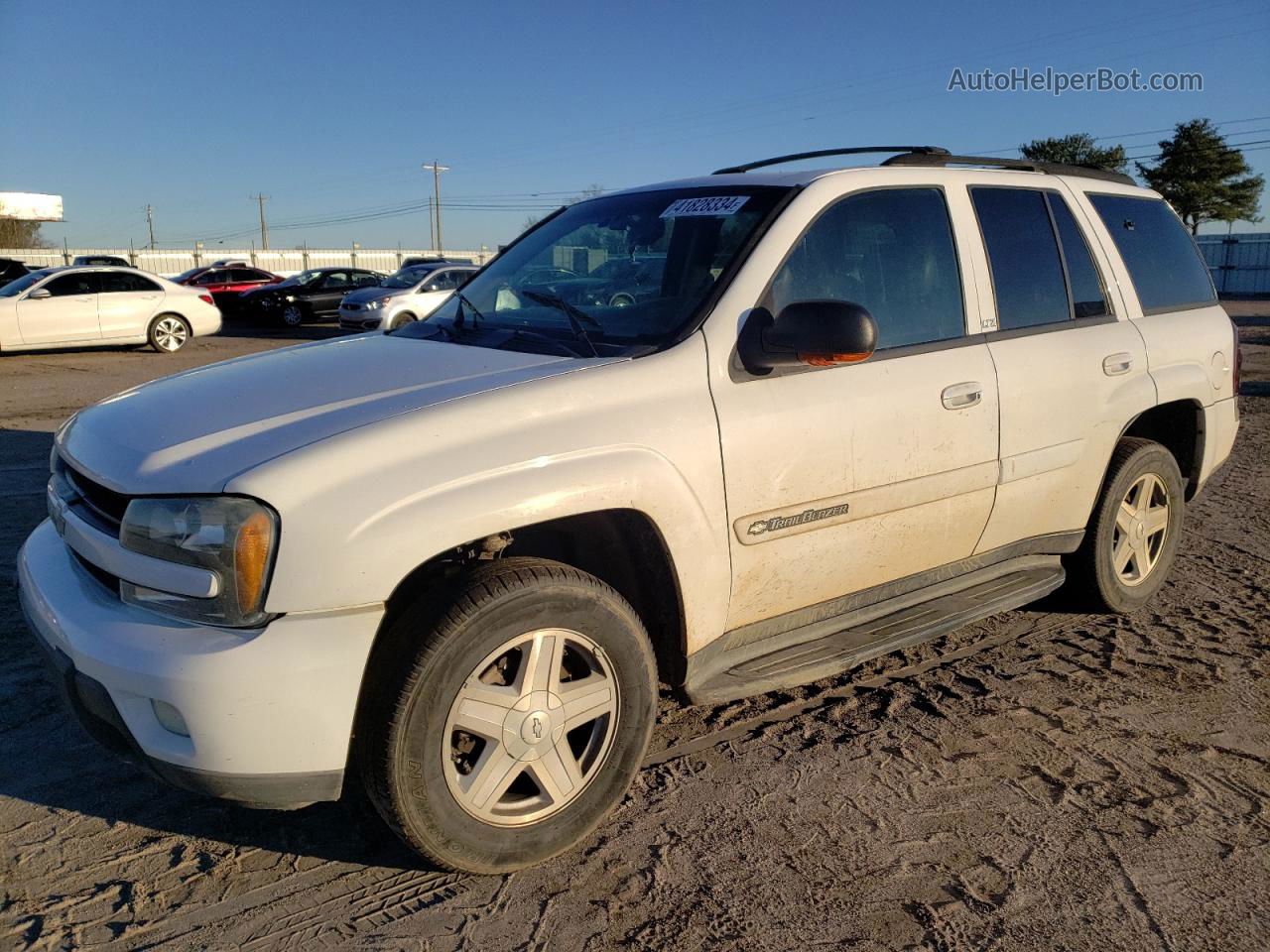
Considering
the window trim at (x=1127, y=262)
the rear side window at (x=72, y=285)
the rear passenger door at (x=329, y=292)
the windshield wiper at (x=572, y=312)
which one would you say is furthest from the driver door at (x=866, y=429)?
the rear passenger door at (x=329, y=292)

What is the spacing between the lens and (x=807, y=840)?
112 inches

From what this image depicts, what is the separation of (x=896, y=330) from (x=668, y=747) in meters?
1.64

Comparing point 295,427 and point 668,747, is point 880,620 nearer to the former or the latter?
point 668,747

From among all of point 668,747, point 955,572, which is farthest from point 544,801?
point 955,572

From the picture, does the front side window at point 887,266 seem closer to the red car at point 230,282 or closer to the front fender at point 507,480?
the front fender at point 507,480

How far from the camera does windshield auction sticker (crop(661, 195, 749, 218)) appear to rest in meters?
3.43

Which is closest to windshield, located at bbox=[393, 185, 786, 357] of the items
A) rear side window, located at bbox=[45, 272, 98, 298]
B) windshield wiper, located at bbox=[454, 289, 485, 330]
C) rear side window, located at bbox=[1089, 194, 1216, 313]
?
windshield wiper, located at bbox=[454, 289, 485, 330]

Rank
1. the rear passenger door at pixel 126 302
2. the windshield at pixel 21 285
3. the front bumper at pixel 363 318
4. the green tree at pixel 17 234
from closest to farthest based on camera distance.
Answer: the windshield at pixel 21 285, the rear passenger door at pixel 126 302, the front bumper at pixel 363 318, the green tree at pixel 17 234

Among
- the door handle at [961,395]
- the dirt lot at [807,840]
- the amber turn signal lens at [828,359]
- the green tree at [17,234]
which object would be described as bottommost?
the dirt lot at [807,840]

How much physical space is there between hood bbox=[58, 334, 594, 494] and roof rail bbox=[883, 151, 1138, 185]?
1.77m

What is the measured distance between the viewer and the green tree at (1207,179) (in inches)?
1836

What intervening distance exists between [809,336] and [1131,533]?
8.16 feet

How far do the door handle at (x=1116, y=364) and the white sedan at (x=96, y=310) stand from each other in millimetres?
17169

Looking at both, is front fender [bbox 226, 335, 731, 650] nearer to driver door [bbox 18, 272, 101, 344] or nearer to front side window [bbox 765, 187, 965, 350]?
front side window [bbox 765, 187, 965, 350]
